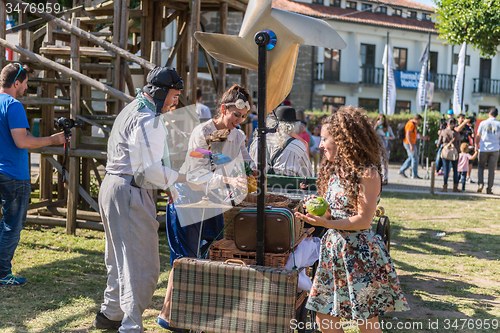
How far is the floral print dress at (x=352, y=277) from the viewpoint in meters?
2.88

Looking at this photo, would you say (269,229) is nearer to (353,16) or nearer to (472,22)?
(472,22)

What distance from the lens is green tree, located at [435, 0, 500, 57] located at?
13859mm

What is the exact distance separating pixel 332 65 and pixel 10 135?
2910cm

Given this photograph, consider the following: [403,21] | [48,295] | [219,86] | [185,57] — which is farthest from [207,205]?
[403,21]

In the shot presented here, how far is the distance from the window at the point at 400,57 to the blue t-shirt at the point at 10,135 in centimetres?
3320

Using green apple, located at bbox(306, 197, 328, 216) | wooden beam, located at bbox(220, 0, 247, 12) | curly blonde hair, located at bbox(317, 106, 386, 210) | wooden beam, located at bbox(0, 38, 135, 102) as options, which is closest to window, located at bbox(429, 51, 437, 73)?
wooden beam, located at bbox(220, 0, 247, 12)

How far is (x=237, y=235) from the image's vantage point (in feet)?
10.2

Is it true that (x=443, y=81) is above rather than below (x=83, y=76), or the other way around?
above

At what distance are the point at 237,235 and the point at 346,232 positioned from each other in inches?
27.2

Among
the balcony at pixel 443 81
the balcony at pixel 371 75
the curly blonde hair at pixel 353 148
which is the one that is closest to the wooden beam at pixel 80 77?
the curly blonde hair at pixel 353 148

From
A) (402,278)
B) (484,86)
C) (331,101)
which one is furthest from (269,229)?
(484,86)

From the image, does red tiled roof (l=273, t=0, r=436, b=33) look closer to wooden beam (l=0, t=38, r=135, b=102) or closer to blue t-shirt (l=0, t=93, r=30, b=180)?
wooden beam (l=0, t=38, r=135, b=102)

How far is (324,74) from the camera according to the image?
103ft

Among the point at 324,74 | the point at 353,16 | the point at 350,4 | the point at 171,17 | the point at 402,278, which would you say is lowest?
the point at 402,278
